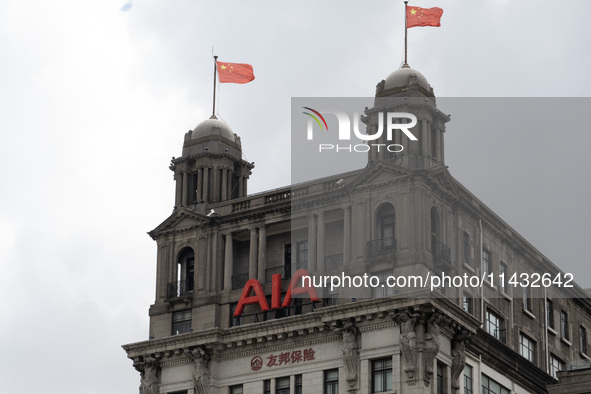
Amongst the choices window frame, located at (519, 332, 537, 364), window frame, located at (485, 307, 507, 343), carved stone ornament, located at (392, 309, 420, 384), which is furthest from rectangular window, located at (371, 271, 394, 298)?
window frame, located at (519, 332, 537, 364)

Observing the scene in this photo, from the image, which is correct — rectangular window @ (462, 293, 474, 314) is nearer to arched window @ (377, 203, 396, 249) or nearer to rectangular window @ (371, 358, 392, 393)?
arched window @ (377, 203, 396, 249)

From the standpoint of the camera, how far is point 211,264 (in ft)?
333

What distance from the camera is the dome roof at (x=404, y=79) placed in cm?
9856

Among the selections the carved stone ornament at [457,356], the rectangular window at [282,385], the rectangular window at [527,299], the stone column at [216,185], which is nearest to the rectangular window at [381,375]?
the carved stone ornament at [457,356]

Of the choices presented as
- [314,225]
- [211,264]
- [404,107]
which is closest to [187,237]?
[211,264]

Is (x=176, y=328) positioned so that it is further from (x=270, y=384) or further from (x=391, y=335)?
(x=391, y=335)

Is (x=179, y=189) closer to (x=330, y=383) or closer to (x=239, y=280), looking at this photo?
(x=239, y=280)

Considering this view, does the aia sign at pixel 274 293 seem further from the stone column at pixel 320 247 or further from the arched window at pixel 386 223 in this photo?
the arched window at pixel 386 223

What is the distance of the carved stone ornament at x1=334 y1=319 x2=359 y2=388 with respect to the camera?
90750mm

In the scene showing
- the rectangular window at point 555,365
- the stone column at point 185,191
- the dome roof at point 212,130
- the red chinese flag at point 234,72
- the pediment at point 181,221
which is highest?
the red chinese flag at point 234,72

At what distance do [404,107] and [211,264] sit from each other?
17.7 metres

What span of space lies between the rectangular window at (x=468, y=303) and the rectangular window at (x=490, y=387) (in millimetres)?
4510

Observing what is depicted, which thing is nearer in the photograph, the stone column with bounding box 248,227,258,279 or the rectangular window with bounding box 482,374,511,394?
the rectangular window with bounding box 482,374,511,394

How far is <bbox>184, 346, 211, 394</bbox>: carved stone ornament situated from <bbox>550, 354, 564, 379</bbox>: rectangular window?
87.7 ft
